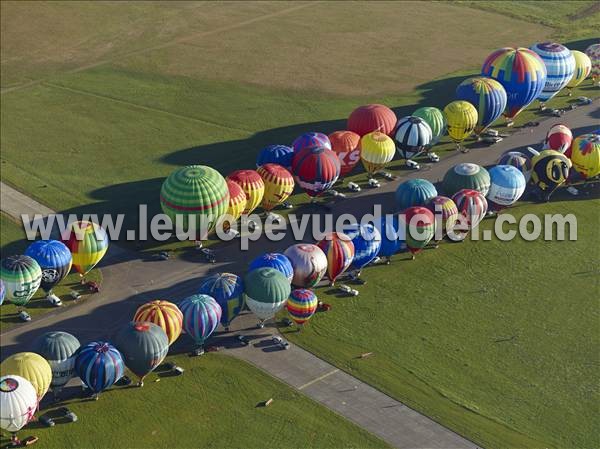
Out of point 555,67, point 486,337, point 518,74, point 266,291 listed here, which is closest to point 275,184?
point 266,291

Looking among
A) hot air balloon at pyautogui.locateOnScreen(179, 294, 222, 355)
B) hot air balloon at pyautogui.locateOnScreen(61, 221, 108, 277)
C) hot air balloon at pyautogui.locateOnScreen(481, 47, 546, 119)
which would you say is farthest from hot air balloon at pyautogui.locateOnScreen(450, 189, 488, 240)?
hot air balloon at pyautogui.locateOnScreen(61, 221, 108, 277)

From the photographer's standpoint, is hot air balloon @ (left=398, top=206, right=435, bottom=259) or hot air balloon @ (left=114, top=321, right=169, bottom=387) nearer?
hot air balloon @ (left=114, top=321, right=169, bottom=387)

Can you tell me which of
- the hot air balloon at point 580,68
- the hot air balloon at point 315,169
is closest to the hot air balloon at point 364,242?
the hot air balloon at point 315,169

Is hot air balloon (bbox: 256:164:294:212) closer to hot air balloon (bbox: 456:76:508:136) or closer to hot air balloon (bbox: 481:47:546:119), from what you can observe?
hot air balloon (bbox: 456:76:508:136)

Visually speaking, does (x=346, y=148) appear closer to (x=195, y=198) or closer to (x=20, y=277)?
(x=195, y=198)

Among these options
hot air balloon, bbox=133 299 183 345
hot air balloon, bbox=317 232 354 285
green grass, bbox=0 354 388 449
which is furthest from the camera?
hot air balloon, bbox=317 232 354 285

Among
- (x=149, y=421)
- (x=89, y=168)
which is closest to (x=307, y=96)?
(x=89, y=168)
